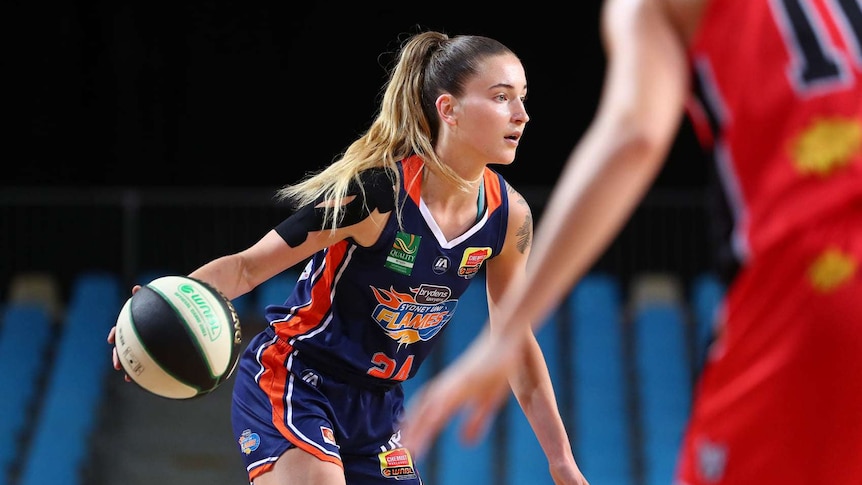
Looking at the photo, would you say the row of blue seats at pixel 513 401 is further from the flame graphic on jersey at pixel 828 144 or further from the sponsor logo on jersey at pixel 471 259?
the flame graphic on jersey at pixel 828 144

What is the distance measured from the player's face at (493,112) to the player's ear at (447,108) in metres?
0.03

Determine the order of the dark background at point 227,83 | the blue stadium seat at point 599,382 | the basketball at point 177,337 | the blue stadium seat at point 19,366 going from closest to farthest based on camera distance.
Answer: the basketball at point 177,337 → the blue stadium seat at point 599,382 → the blue stadium seat at point 19,366 → the dark background at point 227,83

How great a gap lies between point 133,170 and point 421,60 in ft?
18.3

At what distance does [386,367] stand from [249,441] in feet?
1.58

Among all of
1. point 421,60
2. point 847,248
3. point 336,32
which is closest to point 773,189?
point 847,248

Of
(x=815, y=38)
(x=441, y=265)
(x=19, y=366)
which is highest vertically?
(x=815, y=38)

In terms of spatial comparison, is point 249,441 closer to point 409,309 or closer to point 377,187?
point 409,309

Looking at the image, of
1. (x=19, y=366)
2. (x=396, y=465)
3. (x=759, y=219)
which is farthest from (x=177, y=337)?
(x=19, y=366)

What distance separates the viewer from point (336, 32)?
882 cm

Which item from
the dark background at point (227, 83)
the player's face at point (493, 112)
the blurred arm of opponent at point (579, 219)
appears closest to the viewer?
the blurred arm of opponent at point (579, 219)

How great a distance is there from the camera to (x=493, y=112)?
3629 mm

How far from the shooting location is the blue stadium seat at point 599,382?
7.64 meters

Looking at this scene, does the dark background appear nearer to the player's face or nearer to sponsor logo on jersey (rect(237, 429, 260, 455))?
the player's face

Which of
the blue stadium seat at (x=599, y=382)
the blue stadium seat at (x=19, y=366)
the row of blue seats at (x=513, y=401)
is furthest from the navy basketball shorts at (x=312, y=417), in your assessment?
the blue stadium seat at (x=19, y=366)
